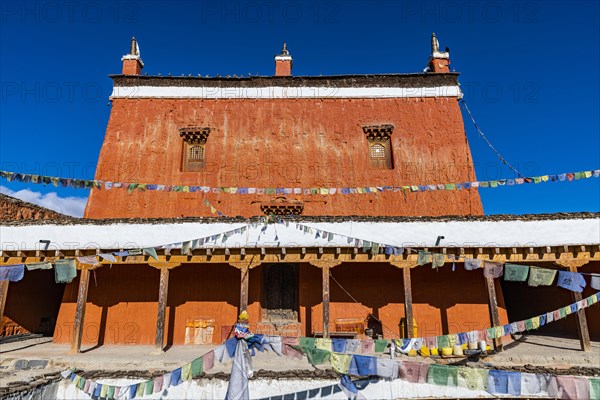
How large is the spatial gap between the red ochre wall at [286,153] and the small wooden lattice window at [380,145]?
27 cm

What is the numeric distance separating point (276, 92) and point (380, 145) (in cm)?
502

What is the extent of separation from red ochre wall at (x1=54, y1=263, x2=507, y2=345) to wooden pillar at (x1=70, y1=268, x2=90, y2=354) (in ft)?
4.27

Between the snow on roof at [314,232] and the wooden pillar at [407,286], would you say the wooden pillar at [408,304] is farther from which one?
the snow on roof at [314,232]

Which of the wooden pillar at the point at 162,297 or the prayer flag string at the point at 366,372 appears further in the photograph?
the wooden pillar at the point at 162,297

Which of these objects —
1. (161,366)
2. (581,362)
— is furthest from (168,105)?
(581,362)

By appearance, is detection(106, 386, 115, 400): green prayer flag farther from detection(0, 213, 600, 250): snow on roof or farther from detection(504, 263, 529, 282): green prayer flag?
detection(504, 263, 529, 282): green prayer flag

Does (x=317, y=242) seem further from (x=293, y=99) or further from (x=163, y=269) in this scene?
(x=293, y=99)

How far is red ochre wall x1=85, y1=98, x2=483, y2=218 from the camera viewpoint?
16.3m

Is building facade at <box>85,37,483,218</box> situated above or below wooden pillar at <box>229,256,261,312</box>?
above

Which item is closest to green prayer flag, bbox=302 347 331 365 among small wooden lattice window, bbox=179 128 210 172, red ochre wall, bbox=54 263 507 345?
red ochre wall, bbox=54 263 507 345

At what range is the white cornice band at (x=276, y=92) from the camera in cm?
1783

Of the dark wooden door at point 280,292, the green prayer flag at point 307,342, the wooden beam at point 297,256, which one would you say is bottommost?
the green prayer flag at point 307,342

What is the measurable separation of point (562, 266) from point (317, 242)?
718 cm

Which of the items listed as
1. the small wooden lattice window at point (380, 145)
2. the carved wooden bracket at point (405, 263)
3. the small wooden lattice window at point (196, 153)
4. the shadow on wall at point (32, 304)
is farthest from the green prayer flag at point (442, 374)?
the shadow on wall at point (32, 304)
